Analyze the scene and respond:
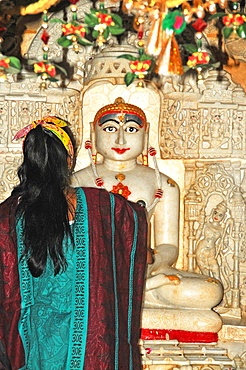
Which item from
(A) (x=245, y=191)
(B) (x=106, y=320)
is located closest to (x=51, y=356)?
(B) (x=106, y=320)

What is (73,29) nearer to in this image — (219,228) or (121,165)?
(121,165)

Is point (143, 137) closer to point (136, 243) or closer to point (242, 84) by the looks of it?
point (242, 84)

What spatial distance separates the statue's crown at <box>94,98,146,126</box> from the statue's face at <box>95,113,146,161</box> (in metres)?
0.02

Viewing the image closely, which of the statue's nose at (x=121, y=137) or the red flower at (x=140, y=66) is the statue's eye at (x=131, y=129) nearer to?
the statue's nose at (x=121, y=137)

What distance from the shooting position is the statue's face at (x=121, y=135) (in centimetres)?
670

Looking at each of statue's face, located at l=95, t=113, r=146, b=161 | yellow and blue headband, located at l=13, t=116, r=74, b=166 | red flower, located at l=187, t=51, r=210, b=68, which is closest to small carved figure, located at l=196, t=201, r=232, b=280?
statue's face, located at l=95, t=113, r=146, b=161

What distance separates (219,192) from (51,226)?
2.70 m

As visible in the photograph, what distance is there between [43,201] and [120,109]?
2.26 metres

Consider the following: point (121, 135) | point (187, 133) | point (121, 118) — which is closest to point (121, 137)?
point (121, 135)

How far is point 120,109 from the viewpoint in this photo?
669 cm

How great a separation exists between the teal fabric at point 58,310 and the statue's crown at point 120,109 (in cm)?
218

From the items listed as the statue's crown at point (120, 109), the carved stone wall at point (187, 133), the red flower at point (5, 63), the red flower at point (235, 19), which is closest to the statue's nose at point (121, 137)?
the statue's crown at point (120, 109)

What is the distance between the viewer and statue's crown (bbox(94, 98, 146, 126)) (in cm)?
669

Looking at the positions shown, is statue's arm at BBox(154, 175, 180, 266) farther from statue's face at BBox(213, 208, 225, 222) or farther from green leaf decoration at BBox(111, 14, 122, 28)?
green leaf decoration at BBox(111, 14, 122, 28)
